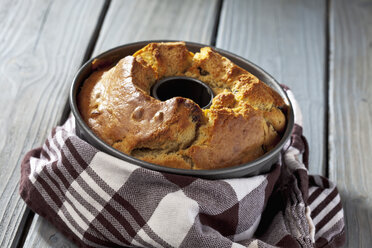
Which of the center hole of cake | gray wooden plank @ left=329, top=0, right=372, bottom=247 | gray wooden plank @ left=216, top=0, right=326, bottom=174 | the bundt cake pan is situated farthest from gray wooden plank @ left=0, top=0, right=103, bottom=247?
gray wooden plank @ left=329, top=0, right=372, bottom=247

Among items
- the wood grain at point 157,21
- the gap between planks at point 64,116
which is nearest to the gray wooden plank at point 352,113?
the wood grain at point 157,21

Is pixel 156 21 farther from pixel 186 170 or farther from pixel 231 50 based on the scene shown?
pixel 186 170

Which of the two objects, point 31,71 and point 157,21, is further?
point 157,21

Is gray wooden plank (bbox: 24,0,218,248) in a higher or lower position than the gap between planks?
higher

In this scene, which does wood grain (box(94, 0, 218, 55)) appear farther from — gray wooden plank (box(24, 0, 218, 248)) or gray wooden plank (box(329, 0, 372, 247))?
gray wooden plank (box(329, 0, 372, 247))

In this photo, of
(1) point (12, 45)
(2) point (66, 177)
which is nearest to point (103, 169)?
(2) point (66, 177)

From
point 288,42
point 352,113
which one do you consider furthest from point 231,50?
point 352,113

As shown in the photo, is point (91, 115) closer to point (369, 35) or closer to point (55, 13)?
point (55, 13)
